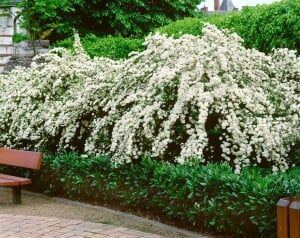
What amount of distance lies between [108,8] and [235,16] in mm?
11805

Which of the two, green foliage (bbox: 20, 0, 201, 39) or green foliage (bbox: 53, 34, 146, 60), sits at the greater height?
green foliage (bbox: 20, 0, 201, 39)

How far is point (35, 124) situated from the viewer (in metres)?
9.78

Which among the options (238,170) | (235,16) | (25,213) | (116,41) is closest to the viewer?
(238,170)

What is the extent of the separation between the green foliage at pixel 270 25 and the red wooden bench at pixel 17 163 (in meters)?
2.83

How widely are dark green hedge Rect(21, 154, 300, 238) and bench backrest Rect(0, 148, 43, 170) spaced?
0.26 m

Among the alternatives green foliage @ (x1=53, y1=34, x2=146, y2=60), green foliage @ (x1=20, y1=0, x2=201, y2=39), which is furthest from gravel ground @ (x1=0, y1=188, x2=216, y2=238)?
green foliage @ (x1=20, y1=0, x2=201, y2=39)

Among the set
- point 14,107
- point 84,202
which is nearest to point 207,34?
point 84,202

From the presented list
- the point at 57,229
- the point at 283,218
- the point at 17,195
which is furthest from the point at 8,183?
the point at 283,218

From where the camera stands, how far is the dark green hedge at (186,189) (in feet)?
19.3

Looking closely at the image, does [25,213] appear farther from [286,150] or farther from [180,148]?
[286,150]

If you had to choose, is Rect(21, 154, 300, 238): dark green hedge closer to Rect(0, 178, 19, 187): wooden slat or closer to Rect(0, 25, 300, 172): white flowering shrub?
Rect(0, 25, 300, 172): white flowering shrub

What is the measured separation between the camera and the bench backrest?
881 centimetres

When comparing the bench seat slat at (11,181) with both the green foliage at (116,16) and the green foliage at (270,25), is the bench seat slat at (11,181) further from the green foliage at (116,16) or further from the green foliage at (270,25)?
the green foliage at (116,16)

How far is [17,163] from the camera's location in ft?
30.0
